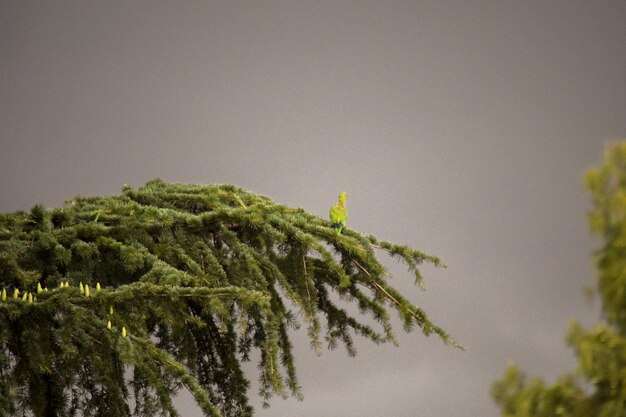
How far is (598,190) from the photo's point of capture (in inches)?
107

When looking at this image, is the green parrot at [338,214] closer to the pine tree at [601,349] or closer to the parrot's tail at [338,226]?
the parrot's tail at [338,226]

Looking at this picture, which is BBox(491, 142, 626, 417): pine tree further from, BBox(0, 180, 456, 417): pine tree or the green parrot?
the green parrot

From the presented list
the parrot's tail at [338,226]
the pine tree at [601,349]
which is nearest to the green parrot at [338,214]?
the parrot's tail at [338,226]

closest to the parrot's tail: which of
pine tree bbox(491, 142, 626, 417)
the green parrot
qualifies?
the green parrot

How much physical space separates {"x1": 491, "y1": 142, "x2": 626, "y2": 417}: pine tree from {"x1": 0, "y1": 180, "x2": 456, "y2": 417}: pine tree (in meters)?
1.58

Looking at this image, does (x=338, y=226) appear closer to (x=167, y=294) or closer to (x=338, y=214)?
(x=338, y=214)

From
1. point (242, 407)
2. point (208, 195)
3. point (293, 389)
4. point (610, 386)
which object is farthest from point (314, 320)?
point (610, 386)

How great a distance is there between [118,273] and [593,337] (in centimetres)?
320

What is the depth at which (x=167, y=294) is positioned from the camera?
3711 millimetres

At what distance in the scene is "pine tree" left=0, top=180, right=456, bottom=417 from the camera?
358 cm

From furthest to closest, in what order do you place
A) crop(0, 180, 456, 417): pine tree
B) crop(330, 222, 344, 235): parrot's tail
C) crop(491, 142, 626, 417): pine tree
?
crop(330, 222, 344, 235): parrot's tail → crop(0, 180, 456, 417): pine tree → crop(491, 142, 626, 417): pine tree

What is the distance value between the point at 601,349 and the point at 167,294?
215cm

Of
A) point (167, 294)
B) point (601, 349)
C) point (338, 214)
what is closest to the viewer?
point (601, 349)

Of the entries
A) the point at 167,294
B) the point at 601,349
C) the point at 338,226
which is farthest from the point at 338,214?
the point at 601,349
